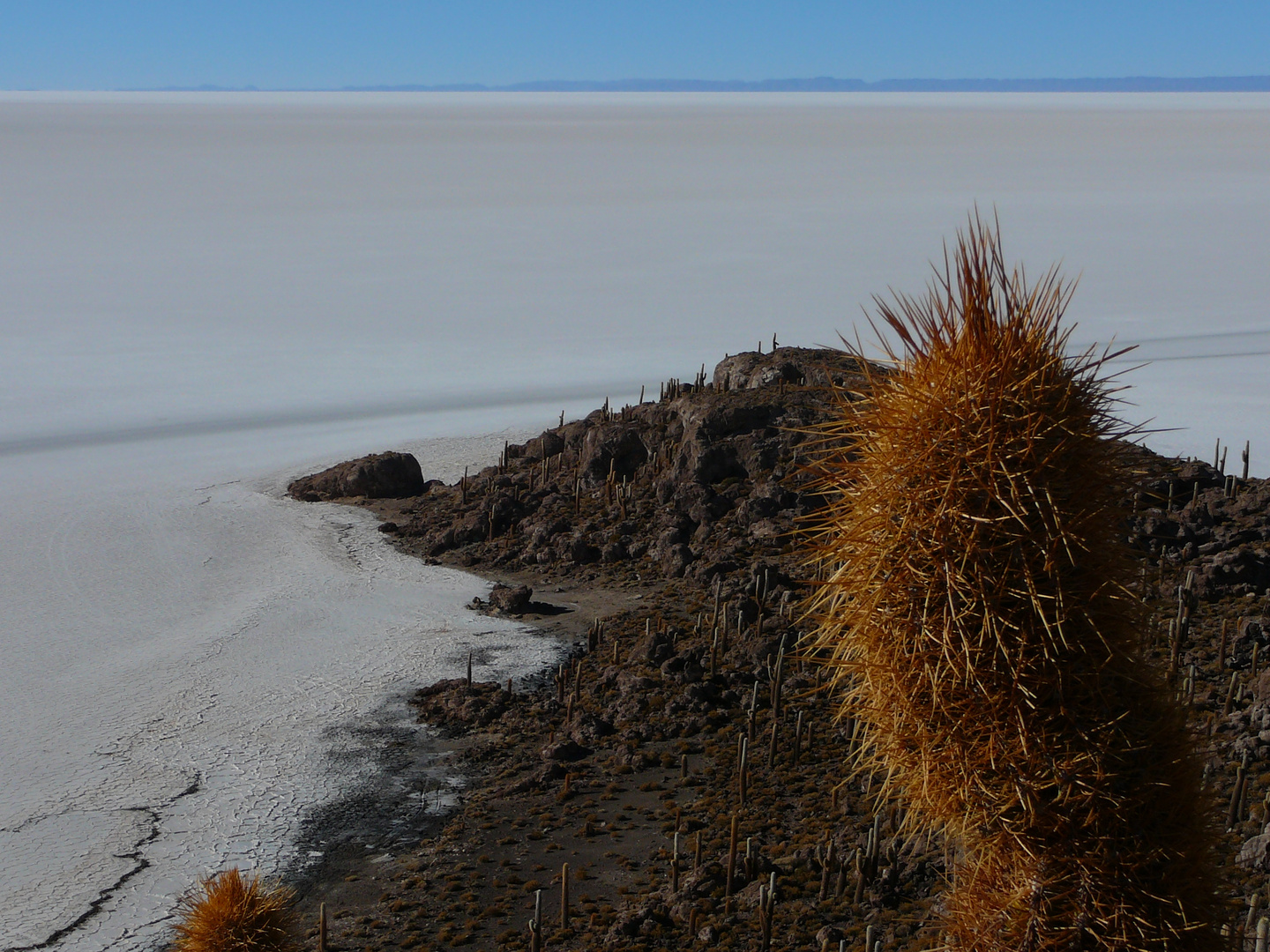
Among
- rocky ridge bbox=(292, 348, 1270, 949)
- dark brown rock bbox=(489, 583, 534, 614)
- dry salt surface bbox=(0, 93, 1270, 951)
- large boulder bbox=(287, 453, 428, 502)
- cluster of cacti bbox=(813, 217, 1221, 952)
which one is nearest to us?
cluster of cacti bbox=(813, 217, 1221, 952)

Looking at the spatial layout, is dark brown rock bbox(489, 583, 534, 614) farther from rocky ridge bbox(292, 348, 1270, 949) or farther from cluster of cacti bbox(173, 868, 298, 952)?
cluster of cacti bbox(173, 868, 298, 952)

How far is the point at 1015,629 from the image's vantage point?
3.98 meters

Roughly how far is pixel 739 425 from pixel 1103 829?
47.7 feet

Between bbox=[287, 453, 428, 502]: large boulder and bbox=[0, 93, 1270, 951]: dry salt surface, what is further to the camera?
bbox=[287, 453, 428, 502]: large boulder

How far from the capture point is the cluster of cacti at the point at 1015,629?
13.1ft

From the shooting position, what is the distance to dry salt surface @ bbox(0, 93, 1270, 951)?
13.1 metres

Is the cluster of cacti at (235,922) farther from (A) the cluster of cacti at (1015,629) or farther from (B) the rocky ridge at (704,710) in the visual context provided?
(A) the cluster of cacti at (1015,629)

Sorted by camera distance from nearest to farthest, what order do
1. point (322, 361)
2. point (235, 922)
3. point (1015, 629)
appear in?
point (1015, 629)
point (235, 922)
point (322, 361)

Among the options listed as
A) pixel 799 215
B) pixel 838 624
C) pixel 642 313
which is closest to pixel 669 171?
pixel 799 215

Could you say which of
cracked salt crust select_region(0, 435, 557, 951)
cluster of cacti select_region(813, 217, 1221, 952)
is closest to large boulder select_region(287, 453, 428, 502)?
cracked salt crust select_region(0, 435, 557, 951)

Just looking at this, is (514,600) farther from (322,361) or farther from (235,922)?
(322,361)

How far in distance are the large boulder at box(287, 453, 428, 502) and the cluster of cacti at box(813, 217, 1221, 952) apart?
1915 centimetres

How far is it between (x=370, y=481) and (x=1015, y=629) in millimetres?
19729

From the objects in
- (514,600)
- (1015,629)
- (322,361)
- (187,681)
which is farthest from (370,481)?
(1015,629)
